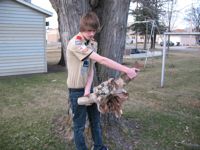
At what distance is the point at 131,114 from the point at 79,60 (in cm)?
271

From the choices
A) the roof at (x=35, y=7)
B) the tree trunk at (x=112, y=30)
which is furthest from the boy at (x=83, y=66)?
the roof at (x=35, y=7)

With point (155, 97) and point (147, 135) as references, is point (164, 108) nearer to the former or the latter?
point (155, 97)

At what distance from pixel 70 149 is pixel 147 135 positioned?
129 cm

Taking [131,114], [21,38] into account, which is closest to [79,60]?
[131,114]

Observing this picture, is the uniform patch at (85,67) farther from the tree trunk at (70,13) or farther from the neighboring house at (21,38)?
the neighboring house at (21,38)

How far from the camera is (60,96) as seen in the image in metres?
7.14

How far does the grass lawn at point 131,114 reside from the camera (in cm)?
412

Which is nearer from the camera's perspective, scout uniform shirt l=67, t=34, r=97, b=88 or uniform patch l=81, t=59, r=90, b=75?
scout uniform shirt l=67, t=34, r=97, b=88

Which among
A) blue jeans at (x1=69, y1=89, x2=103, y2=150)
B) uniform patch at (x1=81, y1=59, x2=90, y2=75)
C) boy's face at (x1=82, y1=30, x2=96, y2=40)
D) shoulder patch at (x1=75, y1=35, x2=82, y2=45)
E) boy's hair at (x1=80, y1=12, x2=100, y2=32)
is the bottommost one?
blue jeans at (x1=69, y1=89, x2=103, y2=150)

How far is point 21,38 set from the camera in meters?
11.2

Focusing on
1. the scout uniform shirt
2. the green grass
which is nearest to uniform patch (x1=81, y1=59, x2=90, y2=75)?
the scout uniform shirt

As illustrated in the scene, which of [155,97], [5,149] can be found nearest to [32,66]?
[155,97]

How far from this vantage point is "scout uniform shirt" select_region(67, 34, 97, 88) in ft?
9.43

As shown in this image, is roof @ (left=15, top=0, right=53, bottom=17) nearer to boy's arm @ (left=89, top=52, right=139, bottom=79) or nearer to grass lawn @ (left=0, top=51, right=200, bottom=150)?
grass lawn @ (left=0, top=51, right=200, bottom=150)
